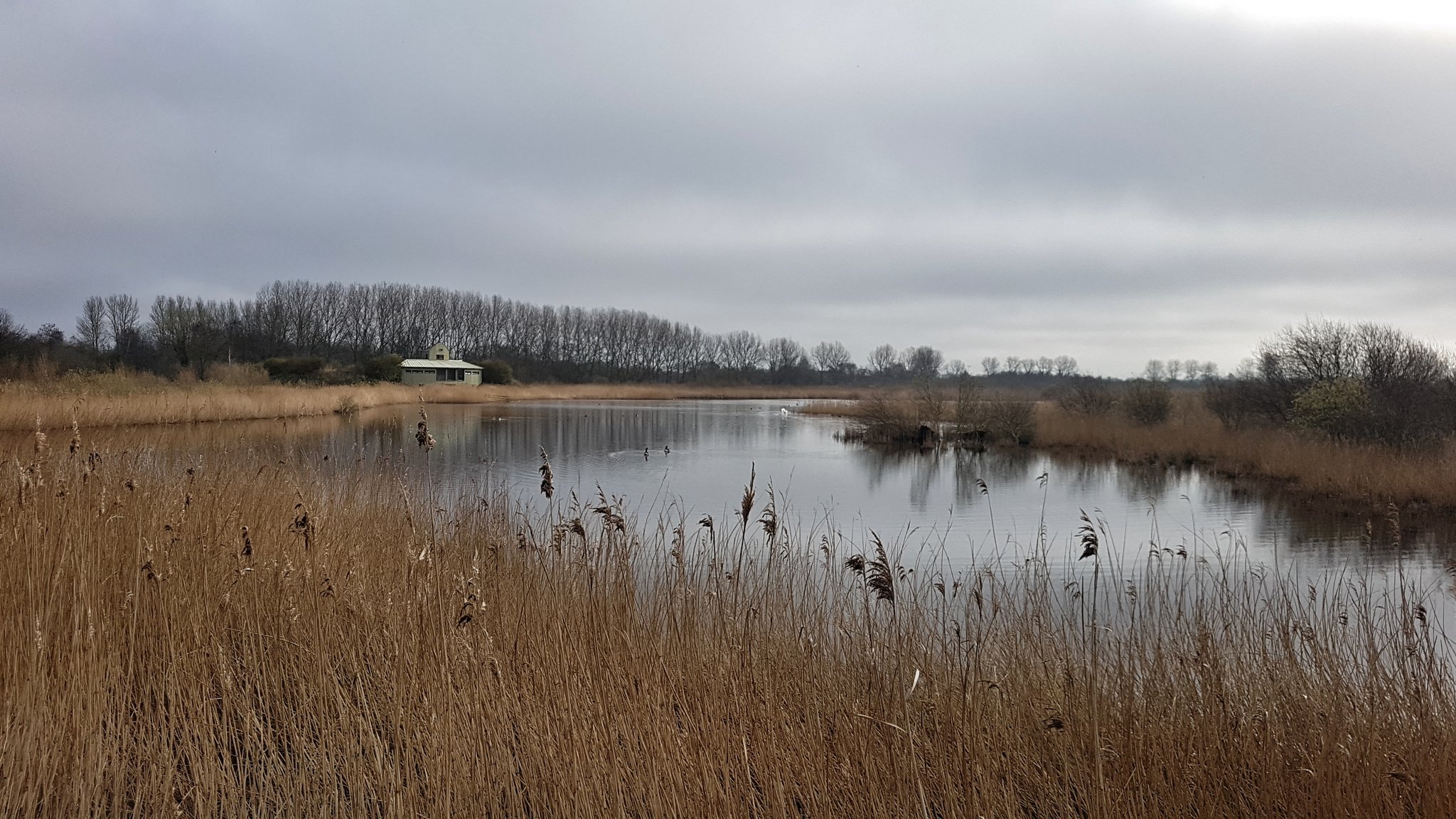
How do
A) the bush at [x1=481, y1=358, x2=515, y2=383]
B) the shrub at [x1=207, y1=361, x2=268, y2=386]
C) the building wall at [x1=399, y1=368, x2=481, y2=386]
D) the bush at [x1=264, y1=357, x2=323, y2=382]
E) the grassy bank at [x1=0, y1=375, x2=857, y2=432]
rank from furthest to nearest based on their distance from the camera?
1. the bush at [x1=481, y1=358, x2=515, y2=383]
2. the building wall at [x1=399, y1=368, x2=481, y2=386]
3. the bush at [x1=264, y1=357, x2=323, y2=382]
4. the shrub at [x1=207, y1=361, x2=268, y2=386]
5. the grassy bank at [x1=0, y1=375, x2=857, y2=432]

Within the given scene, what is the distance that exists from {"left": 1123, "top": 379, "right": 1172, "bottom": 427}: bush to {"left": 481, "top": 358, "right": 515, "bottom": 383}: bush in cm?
4578

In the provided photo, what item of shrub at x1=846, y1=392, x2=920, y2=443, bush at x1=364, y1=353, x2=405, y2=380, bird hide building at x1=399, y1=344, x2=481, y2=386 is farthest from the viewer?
bird hide building at x1=399, y1=344, x2=481, y2=386

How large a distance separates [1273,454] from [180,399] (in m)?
24.9

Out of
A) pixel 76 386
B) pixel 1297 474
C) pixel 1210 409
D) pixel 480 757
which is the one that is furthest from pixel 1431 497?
pixel 76 386

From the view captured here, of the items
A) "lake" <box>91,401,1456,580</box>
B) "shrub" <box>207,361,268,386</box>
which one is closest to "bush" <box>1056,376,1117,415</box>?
"lake" <box>91,401,1456,580</box>

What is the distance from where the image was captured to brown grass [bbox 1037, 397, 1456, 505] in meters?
12.8

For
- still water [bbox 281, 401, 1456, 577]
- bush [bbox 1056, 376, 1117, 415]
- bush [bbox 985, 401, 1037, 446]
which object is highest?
bush [bbox 1056, 376, 1117, 415]

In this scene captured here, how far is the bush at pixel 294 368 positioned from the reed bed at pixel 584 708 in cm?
4630

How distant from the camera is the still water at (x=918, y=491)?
9.01 meters

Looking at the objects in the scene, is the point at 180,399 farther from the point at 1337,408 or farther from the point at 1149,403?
the point at 1337,408

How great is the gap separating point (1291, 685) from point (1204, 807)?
1.14 m

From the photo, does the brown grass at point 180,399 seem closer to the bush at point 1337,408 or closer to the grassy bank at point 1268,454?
the grassy bank at point 1268,454

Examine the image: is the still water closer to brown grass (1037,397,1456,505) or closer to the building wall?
brown grass (1037,397,1456,505)

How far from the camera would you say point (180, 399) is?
66.1ft
